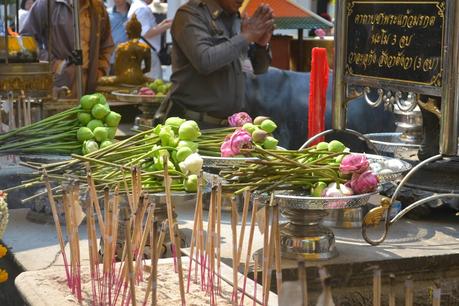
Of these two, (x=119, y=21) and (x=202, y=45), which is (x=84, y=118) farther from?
(x=119, y=21)

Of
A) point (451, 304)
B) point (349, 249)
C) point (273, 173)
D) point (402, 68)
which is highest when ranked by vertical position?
point (402, 68)

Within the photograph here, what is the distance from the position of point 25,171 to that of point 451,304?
191 cm

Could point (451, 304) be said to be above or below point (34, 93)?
below

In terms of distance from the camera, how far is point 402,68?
11.1 ft

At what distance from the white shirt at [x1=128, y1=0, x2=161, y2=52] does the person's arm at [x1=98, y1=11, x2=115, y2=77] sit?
198 cm

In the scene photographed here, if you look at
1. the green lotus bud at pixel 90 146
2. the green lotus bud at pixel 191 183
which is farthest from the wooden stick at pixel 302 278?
the green lotus bud at pixel 90 146

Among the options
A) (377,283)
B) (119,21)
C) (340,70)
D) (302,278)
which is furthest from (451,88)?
(119,21)

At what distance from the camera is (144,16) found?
957 centimetres

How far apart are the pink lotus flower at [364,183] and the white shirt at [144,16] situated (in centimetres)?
696

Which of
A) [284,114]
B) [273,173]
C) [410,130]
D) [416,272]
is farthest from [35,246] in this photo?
[284,114]

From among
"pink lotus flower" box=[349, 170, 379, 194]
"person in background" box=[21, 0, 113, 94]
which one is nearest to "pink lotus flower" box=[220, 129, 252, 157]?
"pink lotus flower" box=[349, 170, 379, 194]

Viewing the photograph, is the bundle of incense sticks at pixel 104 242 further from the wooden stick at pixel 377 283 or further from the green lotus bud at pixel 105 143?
the green lotus bud at pixel 105 143

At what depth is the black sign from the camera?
3.22m

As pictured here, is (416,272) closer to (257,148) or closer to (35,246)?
(257,148)
